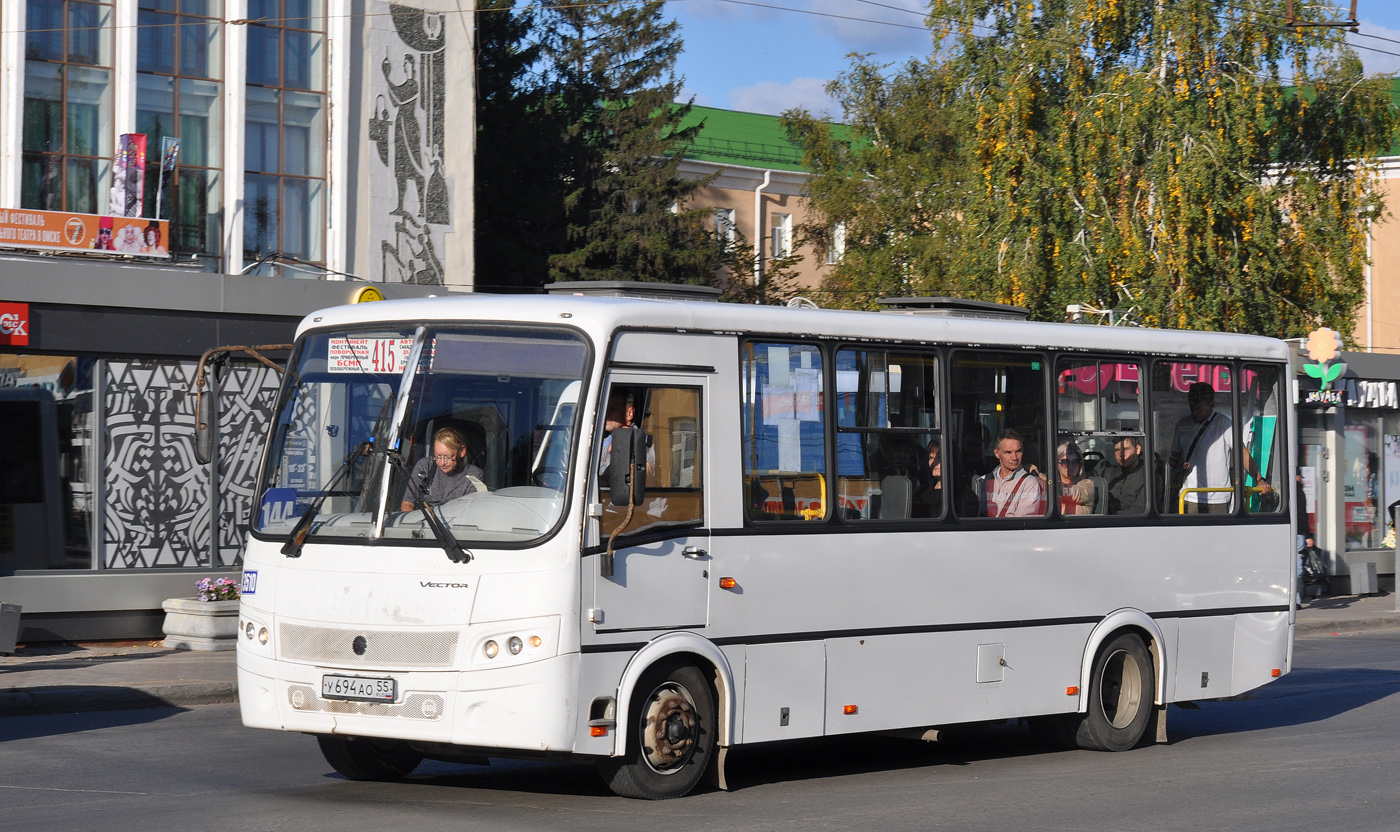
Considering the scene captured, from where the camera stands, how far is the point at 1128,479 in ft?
37.8

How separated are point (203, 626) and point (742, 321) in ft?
32.4

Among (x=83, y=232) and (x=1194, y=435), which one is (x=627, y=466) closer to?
(x=1194, y=435)

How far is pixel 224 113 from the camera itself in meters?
21.4

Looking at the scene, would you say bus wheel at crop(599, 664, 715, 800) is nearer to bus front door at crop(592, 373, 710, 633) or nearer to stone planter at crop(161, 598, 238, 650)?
bus front door at crop(592, 373, 710, 633)

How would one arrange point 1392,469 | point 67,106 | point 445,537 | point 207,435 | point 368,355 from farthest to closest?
point 1392,469, point 67,106, point 207,435, point 368,355, point 445,537

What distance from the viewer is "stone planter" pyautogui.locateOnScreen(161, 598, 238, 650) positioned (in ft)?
56.7

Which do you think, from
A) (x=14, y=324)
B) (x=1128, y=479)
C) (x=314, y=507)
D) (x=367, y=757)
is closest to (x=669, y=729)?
(x=367, y=757)

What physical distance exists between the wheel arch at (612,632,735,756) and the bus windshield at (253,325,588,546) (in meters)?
0.85

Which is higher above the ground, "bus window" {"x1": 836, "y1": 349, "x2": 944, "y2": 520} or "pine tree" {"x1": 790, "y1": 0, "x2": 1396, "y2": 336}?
"pine tree" {"x1": 790, "y1": 0, "x2": 1396, "y2": 336}

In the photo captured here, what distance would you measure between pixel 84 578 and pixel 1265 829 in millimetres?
12993

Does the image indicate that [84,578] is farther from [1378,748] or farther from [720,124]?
[720,124]

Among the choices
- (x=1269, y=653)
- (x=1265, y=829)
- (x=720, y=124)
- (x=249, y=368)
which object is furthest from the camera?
(x=720, y=124)

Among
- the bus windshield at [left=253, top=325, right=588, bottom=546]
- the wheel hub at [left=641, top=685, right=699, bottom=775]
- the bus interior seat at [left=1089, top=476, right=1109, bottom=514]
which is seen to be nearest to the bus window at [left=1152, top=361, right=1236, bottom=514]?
the bus interior seat at [left=1089, top=476, right=1109, bottom=514]

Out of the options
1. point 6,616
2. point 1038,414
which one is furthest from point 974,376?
point 6,616
